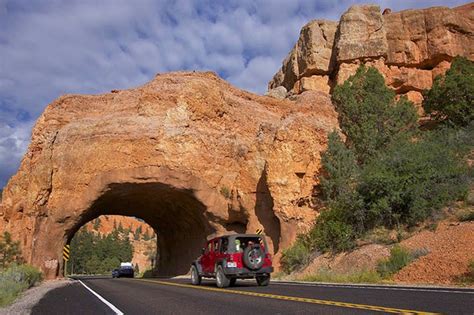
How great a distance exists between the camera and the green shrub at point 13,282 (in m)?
14.2

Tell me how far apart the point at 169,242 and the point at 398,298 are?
39141 mm

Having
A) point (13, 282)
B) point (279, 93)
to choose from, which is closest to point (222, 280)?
point (13, 282)

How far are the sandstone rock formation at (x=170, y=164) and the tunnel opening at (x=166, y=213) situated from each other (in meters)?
0.21

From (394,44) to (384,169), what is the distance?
28.9 metres

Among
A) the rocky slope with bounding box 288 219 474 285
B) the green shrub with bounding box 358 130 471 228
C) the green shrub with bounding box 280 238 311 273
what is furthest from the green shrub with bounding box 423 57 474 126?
the rocky slope with bounding box 288 219 474 285

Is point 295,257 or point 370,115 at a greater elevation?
point 370,115

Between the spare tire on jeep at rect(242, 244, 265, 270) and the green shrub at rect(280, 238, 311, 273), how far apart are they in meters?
8.59

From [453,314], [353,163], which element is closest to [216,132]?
[353,163]

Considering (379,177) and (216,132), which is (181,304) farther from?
(216,132)

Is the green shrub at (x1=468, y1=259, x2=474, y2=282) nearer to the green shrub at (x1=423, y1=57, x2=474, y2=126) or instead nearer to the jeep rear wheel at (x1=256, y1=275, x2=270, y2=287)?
the jeep rear wheel at (x1=256, y1=275, x2=270, y2=287)

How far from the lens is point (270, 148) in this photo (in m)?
32.0

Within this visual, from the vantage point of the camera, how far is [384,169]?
957 inches

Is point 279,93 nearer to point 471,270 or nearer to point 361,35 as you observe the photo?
point 361,35

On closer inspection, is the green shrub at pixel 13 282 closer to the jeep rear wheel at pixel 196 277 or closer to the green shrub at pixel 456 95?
A: the jeep rear wheel at pixel 196 277
